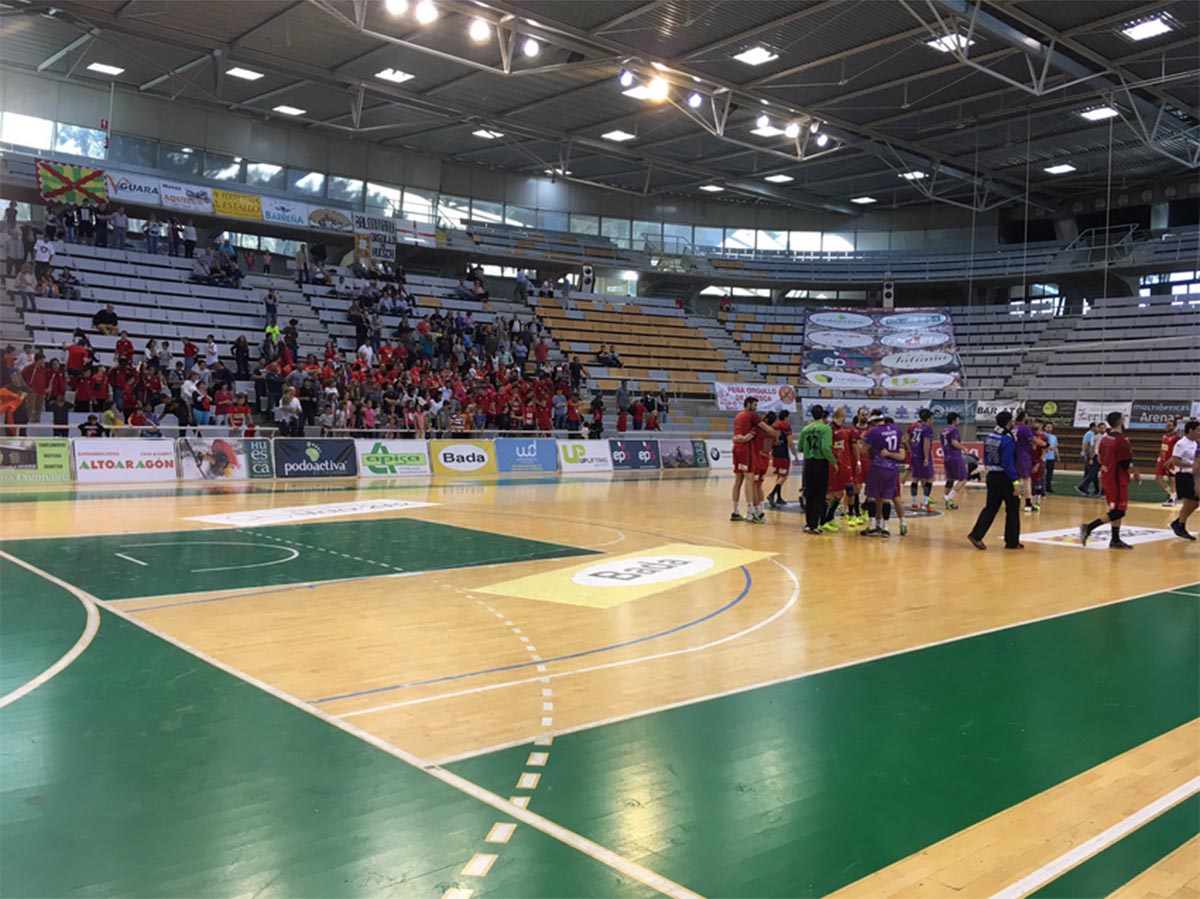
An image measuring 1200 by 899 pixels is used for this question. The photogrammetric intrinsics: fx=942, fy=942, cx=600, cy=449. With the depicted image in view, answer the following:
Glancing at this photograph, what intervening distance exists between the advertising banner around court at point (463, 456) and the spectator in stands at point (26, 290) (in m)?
10.4

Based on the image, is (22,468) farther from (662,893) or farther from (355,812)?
(662,893)

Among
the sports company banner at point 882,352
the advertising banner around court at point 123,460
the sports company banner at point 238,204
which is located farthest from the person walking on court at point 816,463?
the sports company banner at point 882,352

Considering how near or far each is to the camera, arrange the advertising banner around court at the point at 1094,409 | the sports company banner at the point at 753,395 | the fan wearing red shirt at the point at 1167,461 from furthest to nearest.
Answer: the sports company banner at the point at 753,395 < the advertising banner around court at the point at 1094,409 < the fan wearing red shirt at the point at 1167,461

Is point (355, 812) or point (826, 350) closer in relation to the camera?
point (355, 812)

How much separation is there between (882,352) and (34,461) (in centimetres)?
3149

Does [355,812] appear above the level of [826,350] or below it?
below

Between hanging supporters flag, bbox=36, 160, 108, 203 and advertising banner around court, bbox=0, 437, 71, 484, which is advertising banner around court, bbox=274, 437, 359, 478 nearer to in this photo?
advertising banner around court, bbox=0, 437, 71, 484

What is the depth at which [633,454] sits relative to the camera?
27.7 metres

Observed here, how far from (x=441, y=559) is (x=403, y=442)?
12276mm

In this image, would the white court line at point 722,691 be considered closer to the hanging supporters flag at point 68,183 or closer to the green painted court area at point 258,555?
the green painted court area at point 258,555

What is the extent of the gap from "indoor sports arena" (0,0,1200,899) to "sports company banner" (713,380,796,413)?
0.50 ft

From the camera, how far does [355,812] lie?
3.77 m

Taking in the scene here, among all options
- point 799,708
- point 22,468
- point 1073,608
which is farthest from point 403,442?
point 799,708

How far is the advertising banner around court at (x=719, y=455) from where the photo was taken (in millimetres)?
29781
